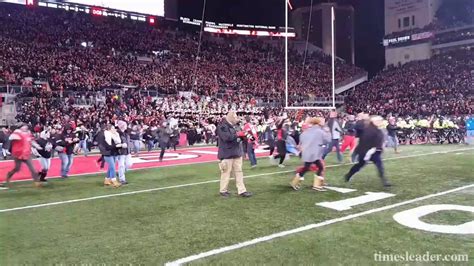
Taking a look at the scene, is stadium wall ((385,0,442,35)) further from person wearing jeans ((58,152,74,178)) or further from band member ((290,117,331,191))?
person wearing jeans ((58,152,74,178))

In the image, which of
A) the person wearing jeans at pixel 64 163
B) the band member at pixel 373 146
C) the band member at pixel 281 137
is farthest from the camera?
the band member at pixel 281 137

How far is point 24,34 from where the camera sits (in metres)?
34.3

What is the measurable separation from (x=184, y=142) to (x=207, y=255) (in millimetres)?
21688

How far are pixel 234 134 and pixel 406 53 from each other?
166 ft

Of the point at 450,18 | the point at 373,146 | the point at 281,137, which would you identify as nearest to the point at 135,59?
the point at 281,137

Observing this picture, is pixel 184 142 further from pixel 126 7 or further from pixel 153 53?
pixel 126 7

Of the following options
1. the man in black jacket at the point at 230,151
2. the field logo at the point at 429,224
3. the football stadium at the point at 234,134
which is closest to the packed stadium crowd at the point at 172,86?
the football stadium at the point at 234,134

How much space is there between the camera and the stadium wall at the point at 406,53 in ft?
170

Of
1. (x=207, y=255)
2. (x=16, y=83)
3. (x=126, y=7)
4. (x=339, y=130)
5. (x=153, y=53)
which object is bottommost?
(x=207, y=255)

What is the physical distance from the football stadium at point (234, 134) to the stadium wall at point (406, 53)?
0.17 m

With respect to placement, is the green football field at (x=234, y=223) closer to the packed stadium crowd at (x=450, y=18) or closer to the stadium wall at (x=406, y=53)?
the packed stadium crowd at (x=450, y=18)

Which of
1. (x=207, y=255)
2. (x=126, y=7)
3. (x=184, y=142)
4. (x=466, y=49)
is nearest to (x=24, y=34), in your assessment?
(x=126, y=7)

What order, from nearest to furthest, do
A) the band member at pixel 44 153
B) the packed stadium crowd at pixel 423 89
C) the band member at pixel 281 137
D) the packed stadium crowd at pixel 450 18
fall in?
the band member at pixel 44 153
the band member at pixel 281 137
the packed stadium crowd at pixel 423 89
the packed stadium crowd at pixel 450 18

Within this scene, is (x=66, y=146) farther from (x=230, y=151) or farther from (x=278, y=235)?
(x=278, y=235)
